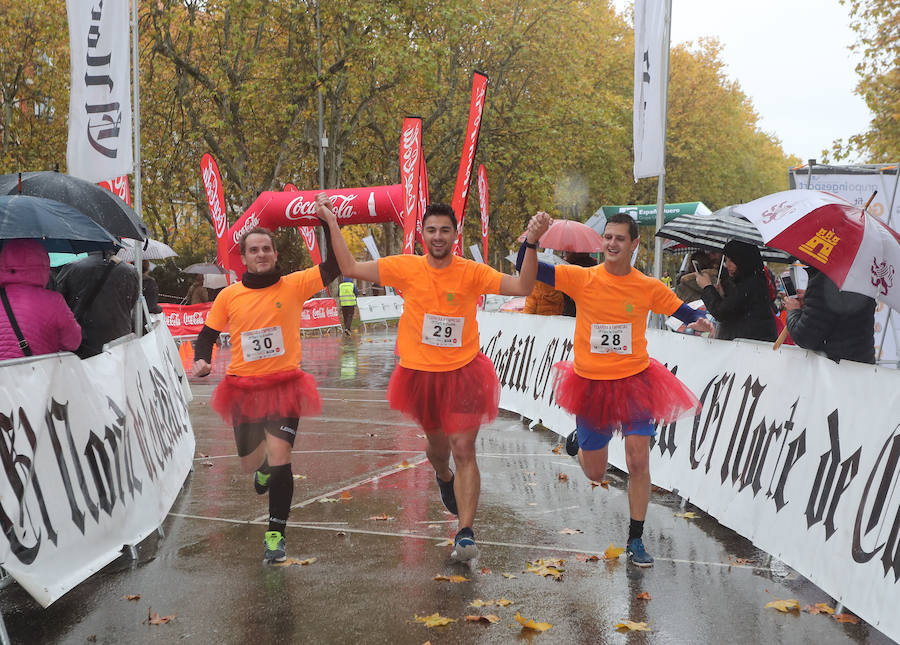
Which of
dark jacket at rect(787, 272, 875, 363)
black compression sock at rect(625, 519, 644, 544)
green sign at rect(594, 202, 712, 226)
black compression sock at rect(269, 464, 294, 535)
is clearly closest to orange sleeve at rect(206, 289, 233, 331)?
black compression sock at rect(269, 464, 294, 535)

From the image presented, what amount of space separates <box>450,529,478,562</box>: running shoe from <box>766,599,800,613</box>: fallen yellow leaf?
1.66m

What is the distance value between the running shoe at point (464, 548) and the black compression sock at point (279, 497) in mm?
1035

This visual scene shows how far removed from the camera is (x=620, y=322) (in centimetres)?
630

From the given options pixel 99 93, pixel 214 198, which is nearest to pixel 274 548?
pixel 99 93

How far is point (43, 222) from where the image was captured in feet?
19.0

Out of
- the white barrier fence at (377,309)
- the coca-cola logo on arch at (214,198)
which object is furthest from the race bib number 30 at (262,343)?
the white barrier fence at (377,309)

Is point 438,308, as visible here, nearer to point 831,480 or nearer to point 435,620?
point 435,620

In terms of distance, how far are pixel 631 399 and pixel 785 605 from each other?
1.55 m

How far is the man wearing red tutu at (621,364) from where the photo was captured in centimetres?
618

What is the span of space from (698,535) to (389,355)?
15961 millimetres

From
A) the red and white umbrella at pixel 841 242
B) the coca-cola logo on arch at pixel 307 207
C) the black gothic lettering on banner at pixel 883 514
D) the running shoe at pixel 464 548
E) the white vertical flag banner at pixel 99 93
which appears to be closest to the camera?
the black gothic lettering on banner at pixel 883 514

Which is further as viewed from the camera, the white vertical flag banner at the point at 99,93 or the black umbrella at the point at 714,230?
the white vertical flag banner at the point at 99,93

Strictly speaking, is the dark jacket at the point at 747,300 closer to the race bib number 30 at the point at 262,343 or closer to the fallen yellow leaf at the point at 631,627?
the race bib number 30 at the point at 262,343

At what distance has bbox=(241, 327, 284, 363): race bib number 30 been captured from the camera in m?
6.24
